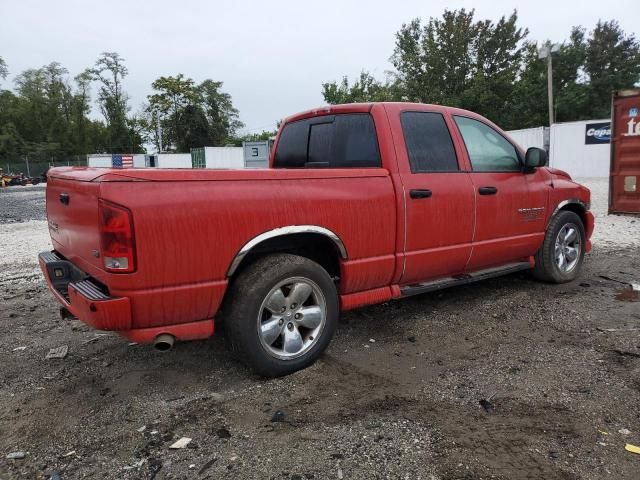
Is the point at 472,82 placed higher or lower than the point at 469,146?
higher

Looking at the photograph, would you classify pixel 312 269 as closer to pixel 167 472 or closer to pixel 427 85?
pixel 167 472

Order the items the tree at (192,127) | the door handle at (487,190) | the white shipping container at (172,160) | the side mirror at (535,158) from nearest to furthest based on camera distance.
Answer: the door handle at (487,190) → the side mirror at (535,158) → the white shipping container at (172,160) → the tree at (192,127)

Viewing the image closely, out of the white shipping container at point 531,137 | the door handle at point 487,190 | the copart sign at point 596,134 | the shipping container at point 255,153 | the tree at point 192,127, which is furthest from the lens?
the tree at point 192,127

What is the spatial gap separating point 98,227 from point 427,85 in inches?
1621

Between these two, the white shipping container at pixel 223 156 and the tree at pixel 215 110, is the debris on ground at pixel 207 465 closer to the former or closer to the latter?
the white shipping container at pixel 223 156

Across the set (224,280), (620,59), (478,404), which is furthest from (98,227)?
(620,59)

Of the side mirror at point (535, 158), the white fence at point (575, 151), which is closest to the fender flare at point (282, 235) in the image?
A: the side mirror at point (535, 158)

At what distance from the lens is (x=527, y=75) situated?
44.6 meters

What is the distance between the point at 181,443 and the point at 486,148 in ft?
12.0

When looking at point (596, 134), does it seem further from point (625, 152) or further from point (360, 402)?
point (360, 402)

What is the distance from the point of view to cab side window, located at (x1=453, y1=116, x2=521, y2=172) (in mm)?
4641

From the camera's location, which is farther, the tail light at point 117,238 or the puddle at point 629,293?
the puddle at point 629,293

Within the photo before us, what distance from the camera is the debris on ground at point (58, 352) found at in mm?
3975

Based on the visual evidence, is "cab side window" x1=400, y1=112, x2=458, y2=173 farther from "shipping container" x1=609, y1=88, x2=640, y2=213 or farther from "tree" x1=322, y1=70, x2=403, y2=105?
"tree" x1=322, y1=70, x2=403, y2=105
